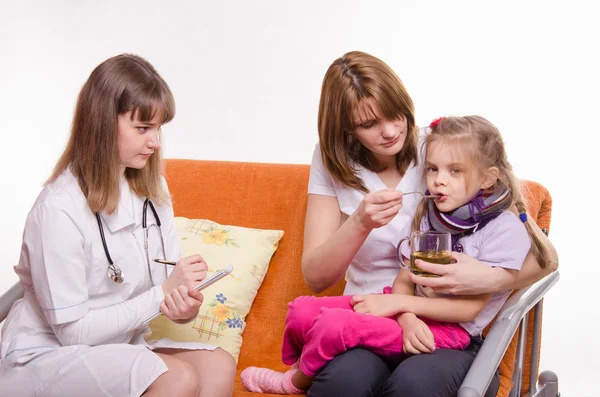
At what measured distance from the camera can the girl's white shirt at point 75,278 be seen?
6.03ft

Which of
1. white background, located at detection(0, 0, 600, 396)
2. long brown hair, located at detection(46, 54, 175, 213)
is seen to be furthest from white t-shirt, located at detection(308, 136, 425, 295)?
white background, located at detection(0, 0, 600, 396)

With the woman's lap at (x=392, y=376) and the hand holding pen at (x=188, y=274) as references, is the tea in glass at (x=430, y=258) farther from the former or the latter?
the hand holding pen at (x=188, y=274)

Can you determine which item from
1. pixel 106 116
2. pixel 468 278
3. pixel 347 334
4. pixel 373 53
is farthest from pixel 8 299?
pixel 373 53

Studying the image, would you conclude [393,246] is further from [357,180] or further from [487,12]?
[487,12]

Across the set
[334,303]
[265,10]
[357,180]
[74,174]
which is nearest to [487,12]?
[265,10]

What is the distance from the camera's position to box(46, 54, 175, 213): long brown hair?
192cm

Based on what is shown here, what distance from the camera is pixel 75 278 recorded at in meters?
1.85

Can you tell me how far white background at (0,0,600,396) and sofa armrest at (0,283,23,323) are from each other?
1.41m

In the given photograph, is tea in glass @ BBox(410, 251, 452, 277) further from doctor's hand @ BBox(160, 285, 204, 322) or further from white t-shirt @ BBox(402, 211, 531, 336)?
doctor's hand @ BBox(160, 285, 204, 322)

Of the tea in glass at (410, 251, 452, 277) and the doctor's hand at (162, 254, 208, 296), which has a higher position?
the tea in glass at (410, 251, 452, 277)

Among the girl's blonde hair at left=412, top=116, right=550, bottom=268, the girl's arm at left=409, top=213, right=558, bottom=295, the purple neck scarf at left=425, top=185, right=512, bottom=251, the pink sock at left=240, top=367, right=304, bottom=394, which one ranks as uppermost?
the girl's blonde hair at left=412, top=116, right=550, bottom=268

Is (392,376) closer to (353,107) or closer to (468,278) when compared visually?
(468,278)

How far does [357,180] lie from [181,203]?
82 cm

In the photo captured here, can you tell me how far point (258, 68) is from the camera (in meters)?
3.42
